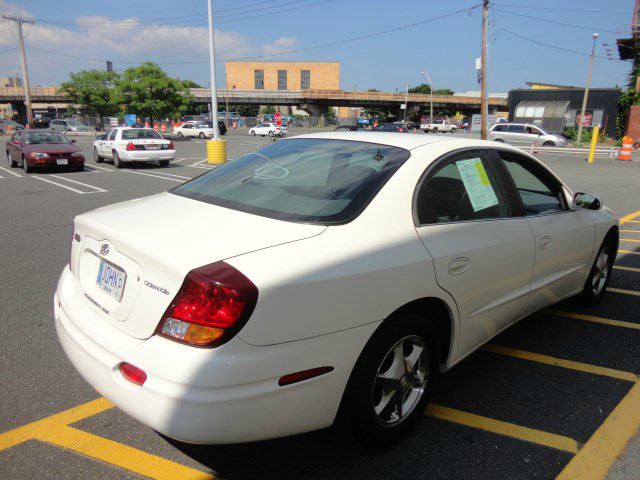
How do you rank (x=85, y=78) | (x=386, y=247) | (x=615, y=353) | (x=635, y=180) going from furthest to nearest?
(x=85, y=78) → (x=635, y=180) → (x=615, y=353) → (x=386, y=247)

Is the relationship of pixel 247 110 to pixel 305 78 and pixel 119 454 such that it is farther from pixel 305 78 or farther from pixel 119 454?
pixel 119 454

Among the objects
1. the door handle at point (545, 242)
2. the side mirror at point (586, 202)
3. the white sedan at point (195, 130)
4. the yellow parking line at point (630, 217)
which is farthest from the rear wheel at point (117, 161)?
the white sedan at point (195, 130)

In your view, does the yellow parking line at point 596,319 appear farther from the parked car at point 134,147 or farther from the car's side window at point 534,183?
the parked car at point 134,147

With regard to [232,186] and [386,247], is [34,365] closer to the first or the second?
[232,186]

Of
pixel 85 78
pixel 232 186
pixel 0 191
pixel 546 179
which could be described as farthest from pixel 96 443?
pixel 85 78

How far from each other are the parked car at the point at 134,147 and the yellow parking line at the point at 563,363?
50.9ft

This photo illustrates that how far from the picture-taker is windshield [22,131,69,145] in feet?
51.8

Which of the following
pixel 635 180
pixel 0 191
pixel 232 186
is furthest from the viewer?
pixel 635 180

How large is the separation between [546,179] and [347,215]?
7.26ft

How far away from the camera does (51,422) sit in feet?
8.95

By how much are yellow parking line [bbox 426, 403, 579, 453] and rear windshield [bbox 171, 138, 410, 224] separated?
140 centimetres

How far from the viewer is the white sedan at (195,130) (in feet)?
140

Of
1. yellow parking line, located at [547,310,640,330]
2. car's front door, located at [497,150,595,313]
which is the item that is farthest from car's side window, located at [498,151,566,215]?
yellow parking line, located at [547,310,640,330]

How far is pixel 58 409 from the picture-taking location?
9.36 feet
